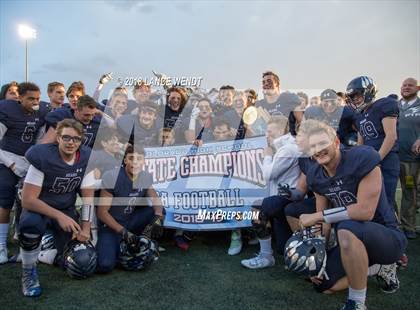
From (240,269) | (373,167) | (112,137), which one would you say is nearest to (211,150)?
(112,137)

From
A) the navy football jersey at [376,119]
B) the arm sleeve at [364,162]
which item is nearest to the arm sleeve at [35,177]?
the arm sleeve at [364,162]

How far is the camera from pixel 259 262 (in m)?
4.04

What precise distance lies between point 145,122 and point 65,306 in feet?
9.54

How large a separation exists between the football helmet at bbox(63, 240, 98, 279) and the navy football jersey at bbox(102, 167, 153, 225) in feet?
1.96

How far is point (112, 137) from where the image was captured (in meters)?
5.04

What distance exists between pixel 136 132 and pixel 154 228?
60.6 inches

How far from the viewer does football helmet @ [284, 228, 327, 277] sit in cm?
294

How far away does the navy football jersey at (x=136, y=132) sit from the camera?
5301 mm

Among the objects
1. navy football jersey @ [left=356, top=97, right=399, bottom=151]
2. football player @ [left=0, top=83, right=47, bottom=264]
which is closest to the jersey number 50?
football player @ [left=0, top=83, right=47, bottom=264]

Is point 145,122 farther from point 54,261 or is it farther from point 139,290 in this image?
point 139,290

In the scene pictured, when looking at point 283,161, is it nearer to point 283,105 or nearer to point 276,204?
point 276,204

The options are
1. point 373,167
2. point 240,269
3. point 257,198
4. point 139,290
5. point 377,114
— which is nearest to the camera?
point 373,167

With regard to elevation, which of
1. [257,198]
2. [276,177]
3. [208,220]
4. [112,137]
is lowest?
[208,220]

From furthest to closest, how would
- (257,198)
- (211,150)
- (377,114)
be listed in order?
1. (211,150)
2. (257,198)
3. (377,114)
